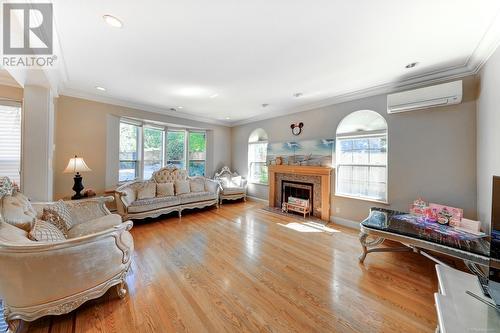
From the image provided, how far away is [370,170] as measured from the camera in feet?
11.8

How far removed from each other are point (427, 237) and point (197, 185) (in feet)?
14.3

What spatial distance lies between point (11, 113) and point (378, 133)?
6.33m

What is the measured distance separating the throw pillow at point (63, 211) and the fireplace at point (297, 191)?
4.08m

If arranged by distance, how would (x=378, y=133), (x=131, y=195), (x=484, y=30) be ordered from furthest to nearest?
(x=131, y=195) → (x=378, y=133) → (x=484, y=30)

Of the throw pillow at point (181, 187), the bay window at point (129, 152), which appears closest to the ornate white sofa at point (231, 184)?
the throw pillow at point (181, 187)

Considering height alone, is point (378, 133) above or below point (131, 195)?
above

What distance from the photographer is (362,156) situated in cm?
370

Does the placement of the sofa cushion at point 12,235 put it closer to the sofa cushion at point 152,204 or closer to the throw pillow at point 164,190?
the sofa cushion at point 152,204

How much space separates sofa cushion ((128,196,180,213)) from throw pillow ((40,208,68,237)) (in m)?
1.44

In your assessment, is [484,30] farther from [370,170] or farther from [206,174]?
[206,174]

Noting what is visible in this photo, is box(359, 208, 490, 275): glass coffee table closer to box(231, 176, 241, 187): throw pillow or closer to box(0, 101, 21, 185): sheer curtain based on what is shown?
box(231, 176, 241, 187): throw pillow

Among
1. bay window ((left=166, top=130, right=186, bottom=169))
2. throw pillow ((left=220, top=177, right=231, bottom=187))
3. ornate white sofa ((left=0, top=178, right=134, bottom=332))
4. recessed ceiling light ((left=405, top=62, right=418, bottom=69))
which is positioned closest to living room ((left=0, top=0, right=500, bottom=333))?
ornate white sofa ((left=0, top=178, right=134, bottom=332))

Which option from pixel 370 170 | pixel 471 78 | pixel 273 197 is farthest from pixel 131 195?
pixel 471 78

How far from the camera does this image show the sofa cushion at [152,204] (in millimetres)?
3643
